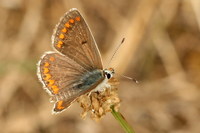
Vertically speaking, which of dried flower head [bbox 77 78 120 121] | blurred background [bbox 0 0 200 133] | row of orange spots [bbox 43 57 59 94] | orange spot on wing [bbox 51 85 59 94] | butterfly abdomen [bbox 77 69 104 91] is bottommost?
blurred background [bbox 0 0 200 133]

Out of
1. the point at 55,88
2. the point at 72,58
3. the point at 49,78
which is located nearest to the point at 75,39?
the point at 72,58

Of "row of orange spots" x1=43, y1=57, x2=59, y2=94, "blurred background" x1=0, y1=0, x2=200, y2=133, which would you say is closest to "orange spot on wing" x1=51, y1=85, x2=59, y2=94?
"row of orange spots" x1=43, y1=57, x2=59, y2=94

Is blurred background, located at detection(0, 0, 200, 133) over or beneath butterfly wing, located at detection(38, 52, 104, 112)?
beneath

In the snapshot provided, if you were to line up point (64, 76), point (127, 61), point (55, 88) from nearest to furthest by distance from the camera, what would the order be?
point (55, 88) < point (64, 76) < point (127, 61)

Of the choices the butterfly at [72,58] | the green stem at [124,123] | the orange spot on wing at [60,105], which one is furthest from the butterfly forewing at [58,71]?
the green stem at [124,123]

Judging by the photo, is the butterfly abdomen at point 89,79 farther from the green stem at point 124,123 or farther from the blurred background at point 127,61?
the blurred background at point 127,61

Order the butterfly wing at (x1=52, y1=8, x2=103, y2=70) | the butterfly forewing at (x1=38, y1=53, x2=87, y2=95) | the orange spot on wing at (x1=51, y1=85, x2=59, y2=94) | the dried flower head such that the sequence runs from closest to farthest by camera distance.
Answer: the dried flower head, the orange spot on wing at (x1=51, y1=85, x2=59, y2=94), the butterfly forewing at (x1=38, y1=53, x2=87, y2=95), the butterfly wing at (x1=52, y1=8, x2=103, y2=70)

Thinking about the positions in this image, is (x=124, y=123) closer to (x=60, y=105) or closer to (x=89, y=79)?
(x=60, y=105)

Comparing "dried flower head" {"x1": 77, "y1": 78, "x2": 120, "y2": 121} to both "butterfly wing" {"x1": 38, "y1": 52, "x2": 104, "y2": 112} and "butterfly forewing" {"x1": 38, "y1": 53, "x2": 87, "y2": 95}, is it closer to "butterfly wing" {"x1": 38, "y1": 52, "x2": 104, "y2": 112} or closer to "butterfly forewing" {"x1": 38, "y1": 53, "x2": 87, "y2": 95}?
"butterfly wing" {"x1": 38, "y1": 52, "x2": 104, "y2": 112}
